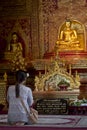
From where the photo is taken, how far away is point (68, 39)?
13258mm

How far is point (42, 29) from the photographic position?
537 inches

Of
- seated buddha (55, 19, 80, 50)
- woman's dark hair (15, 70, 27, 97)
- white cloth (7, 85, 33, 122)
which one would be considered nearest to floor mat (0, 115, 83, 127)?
white cloth (7, 85, 33, 122)

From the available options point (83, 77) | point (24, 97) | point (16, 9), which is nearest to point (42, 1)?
point (16, 9)

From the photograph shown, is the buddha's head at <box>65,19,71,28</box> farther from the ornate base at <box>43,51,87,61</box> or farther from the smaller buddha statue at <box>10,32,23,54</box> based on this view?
the smaller buddha statue at <box>10,32,23,54</box>

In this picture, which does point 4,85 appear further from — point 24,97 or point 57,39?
point 24,97

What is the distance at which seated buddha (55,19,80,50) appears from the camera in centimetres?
1314

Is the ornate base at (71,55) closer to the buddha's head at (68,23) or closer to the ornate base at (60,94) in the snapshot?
the buddha's head at (68,23)

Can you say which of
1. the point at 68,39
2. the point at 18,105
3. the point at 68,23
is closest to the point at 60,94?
the point at 68,39

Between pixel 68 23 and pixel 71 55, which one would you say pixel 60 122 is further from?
pixel 68 23

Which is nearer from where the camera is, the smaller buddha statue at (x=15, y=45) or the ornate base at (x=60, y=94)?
the ornate base at (x=60, y=94)

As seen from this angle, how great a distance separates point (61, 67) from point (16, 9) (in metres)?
2.85

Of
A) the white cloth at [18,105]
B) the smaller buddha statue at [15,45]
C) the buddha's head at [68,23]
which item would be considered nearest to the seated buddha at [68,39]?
the buddha's head at [68,23]

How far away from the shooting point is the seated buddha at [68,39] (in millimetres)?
13141

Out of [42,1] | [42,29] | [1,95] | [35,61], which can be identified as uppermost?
[42,1]
